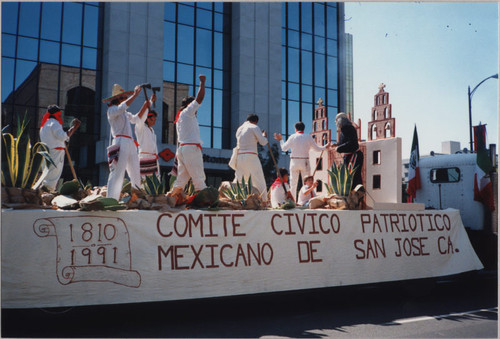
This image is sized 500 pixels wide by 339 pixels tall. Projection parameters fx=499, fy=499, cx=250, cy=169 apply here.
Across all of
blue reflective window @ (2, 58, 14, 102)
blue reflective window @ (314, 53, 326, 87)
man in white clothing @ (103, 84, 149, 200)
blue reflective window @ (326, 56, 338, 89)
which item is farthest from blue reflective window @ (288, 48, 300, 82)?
man in white clothing @ (103, 84, 149, 200)

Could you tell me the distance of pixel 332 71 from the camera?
3061cm

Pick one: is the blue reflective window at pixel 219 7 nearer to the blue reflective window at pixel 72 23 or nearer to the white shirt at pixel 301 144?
the blue reflective window at pixel 72 23

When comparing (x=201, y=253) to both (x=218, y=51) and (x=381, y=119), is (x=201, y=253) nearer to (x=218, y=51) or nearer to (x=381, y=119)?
(x=381, y=119)

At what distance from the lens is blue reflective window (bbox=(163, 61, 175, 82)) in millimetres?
25031

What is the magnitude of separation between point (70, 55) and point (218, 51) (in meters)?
7.80

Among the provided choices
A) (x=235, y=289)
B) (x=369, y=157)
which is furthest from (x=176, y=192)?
(x=369, y=157)

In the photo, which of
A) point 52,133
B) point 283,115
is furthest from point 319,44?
point 52,133

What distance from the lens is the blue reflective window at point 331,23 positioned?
100ft

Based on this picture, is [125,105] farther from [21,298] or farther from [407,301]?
[407,301]

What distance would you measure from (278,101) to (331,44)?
6146 millimetres

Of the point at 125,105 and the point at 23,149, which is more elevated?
the point at 125,105

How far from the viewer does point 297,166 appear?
946cm

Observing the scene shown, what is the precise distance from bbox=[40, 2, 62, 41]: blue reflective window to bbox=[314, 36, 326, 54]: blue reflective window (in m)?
14.5

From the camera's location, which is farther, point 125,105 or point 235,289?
point 125,105
